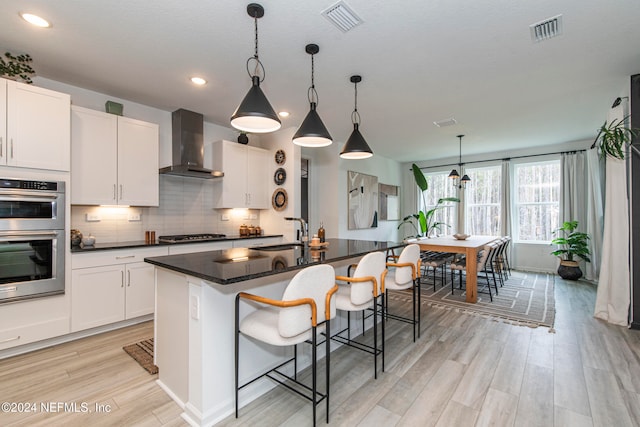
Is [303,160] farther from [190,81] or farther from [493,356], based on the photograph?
[493,356]

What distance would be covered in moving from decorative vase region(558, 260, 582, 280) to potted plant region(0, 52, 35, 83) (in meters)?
8.01

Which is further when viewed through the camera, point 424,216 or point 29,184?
point 424,216

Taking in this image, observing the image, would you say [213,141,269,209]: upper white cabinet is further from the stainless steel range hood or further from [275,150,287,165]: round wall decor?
the stainless steel range hood

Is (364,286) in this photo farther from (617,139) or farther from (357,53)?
(617,139)

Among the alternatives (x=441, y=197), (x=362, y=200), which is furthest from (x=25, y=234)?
(x=441, y=197)

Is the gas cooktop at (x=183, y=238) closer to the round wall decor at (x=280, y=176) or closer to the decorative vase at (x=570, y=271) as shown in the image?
the round wall decor at (x=280, y=176)

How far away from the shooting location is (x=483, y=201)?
22.6 feet

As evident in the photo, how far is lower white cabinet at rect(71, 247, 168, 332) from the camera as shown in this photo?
285cm

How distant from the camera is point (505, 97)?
3.58 m

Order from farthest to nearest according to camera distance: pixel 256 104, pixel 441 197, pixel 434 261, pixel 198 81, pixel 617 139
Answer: pixel 441 197 < pixel 434 261 < pixel 198 81 < pixel 617 139 < pixel 256 104

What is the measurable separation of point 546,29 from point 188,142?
398 cm

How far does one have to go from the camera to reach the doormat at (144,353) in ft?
7.60

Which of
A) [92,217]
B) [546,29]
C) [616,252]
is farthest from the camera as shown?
[92,217]

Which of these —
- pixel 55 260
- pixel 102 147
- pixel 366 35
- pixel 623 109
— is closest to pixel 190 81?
pixel 102 147
